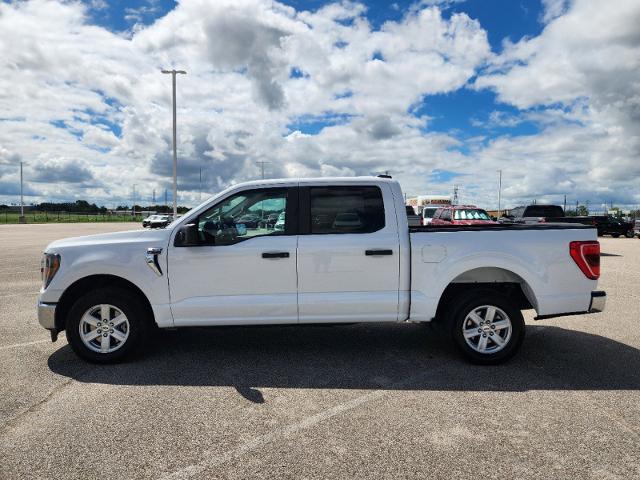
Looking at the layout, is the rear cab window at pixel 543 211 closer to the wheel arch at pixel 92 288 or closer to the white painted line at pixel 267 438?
the white painted line at pixel 267 438

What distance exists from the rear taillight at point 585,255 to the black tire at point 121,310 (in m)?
4.40

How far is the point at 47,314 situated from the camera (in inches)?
180

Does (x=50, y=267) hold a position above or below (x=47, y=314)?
above

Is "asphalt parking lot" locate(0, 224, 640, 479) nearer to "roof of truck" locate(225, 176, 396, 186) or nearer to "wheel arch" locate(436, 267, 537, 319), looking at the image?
"wheel arch" locate(436, 267, 537, 319)

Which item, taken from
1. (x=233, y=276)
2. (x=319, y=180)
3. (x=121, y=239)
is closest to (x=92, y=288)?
(x=121, y=239)

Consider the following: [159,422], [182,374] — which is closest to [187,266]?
[182,374]

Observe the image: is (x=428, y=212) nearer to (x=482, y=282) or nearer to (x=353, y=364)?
(x=482, y=282)

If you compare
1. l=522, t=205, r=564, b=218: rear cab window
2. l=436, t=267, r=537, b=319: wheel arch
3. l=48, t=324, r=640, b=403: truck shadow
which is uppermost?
l=522, t=205, r=564, b=218: rear cab window

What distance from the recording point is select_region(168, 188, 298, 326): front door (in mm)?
4523

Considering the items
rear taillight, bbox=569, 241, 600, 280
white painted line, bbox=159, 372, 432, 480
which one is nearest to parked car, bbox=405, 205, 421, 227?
rear taillight, bbox=569, 241, 600, 280

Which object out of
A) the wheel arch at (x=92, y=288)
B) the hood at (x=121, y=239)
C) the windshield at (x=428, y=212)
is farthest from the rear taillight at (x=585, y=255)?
the windshield at (x=428, y=212)

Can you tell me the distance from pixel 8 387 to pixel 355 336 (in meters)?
3.62

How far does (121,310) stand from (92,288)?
0.47m

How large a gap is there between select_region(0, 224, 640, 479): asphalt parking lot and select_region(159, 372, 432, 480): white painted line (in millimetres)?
12
